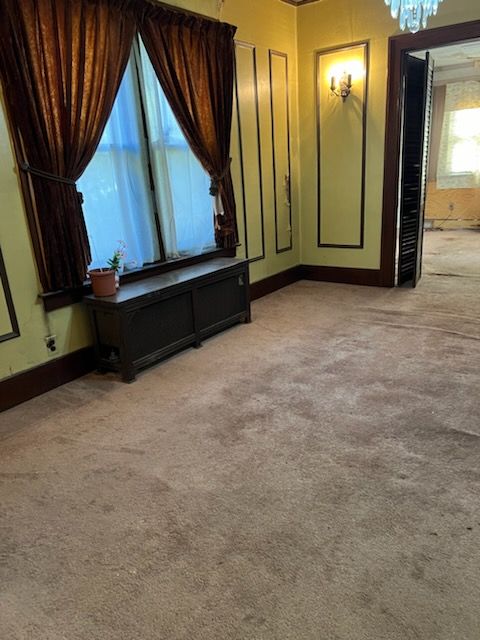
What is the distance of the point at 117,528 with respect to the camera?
6.10 feet

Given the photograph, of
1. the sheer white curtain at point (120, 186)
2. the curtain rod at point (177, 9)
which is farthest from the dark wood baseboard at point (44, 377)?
the curtain rod at point (177, 9)

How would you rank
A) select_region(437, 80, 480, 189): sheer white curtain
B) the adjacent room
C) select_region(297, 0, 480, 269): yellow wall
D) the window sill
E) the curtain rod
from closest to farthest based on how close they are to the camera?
the adjacent room, the window sill, the curtain rod, select_region(297, 0, 480, 269): yellow wall, select_region(437, 80, 480, 189): sheer white curtain

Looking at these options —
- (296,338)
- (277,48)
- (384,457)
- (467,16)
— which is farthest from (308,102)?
(384,457)

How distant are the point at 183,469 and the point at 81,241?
1.66m

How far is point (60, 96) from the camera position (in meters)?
2.81

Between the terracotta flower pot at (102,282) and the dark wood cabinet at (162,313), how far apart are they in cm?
5

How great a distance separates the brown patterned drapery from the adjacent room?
13 millimetres

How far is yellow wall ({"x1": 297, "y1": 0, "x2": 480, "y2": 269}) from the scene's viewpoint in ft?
14.8

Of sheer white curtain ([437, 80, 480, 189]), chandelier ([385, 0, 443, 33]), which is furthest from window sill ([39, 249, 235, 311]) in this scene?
sheer white curtain ([437, 80, 480, 189])

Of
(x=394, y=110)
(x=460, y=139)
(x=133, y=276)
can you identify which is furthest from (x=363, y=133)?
(x=460, y=139)

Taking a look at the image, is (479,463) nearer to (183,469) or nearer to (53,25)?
(183,469)

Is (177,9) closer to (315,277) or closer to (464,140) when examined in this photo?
(315,277)

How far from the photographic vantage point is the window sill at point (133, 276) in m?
3.04

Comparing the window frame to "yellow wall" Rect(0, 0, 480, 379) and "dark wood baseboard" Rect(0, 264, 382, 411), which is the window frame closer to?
"yellow wall" Rect(0, 0, 480, 379)
